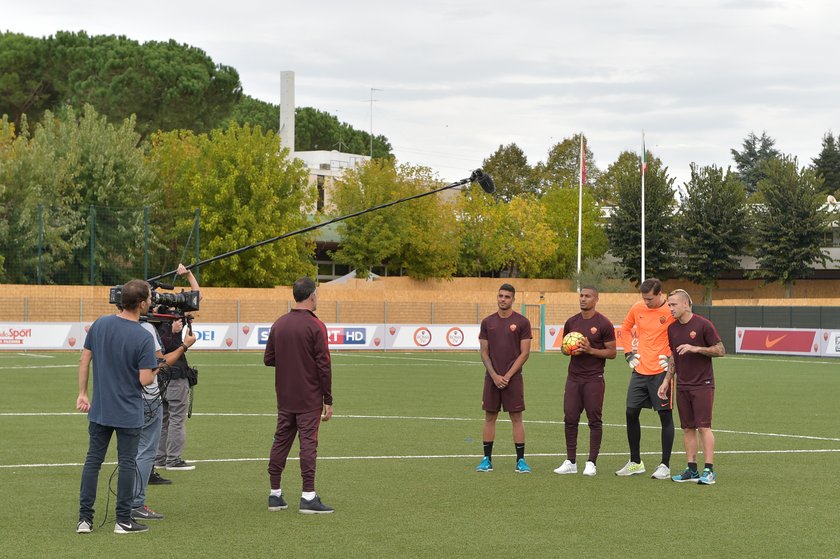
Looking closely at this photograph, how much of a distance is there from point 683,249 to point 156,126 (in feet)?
118

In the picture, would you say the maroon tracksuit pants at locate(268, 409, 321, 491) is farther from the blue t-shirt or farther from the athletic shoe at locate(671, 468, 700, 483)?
the athletic shoe at locate(671, 468, 700, 483)

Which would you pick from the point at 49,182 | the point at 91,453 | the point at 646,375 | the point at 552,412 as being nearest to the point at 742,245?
the point at 49,182

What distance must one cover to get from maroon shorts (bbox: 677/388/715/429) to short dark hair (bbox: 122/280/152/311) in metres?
5.84

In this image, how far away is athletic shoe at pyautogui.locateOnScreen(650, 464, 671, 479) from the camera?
41.4 feet

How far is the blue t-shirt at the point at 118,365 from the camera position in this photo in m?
9.19

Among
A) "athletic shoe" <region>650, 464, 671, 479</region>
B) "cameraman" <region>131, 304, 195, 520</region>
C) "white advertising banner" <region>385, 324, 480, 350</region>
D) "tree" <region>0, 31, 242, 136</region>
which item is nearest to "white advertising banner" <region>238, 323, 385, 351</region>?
"white advertising banner" <region>385, 324, 480, 350</region>

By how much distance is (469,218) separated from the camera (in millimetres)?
84125

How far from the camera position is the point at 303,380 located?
10375 mm

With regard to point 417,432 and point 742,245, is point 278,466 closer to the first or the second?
point 417,432

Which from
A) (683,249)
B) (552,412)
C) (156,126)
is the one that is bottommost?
(552,412)

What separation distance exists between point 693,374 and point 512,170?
3758 inches

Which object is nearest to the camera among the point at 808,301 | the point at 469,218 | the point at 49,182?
the point at 49,182

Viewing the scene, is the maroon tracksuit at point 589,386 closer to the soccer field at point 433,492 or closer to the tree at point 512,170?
the soccer field at point 433,492

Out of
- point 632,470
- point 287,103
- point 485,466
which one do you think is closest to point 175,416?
point 485,466
